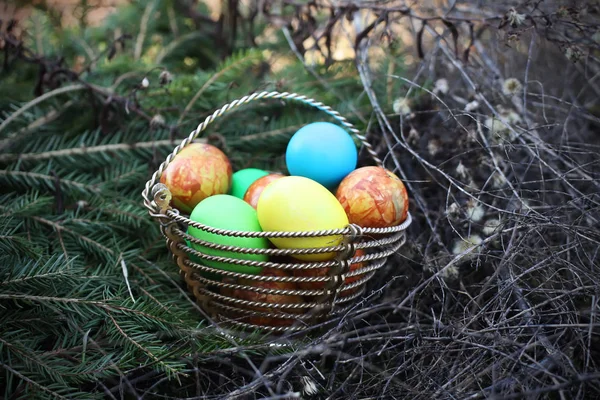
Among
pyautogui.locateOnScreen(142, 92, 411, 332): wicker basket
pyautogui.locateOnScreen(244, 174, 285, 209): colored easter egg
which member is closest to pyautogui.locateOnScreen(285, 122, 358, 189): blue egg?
pyautogui.locateOnScreen(244, 174, 285, 209): colored easter egg

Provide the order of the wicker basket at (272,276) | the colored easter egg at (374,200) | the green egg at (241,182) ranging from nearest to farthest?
the wicker basket at (272,276) < the colored easter egg at (374,200) < the green egg at (241,182)

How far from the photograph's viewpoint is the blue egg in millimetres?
1139

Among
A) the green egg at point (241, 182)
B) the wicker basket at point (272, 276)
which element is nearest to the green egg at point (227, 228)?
the wicker basket at point (272, 276)

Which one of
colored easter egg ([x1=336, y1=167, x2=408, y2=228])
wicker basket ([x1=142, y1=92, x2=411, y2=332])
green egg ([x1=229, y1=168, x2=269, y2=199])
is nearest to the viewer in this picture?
wicker basket ([x1=142, y1=92, x2=411, y2=332])

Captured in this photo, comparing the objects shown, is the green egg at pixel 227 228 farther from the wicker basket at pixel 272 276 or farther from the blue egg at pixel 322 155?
the blue egg at pixel 322 155

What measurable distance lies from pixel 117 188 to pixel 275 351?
672mm

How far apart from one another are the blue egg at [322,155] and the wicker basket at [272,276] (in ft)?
0.53

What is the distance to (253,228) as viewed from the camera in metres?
1.02

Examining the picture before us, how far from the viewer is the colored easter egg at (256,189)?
1.12m

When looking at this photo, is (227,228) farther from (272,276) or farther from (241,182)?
(241,182)

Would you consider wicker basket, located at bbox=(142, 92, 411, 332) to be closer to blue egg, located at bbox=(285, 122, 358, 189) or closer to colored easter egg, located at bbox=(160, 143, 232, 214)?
colored easter egg, located at bbox=(160, 143, 232, 214)

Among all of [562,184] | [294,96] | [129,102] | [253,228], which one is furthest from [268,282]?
[562,184]

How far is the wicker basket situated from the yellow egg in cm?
3

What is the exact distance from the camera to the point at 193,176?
1.11m
